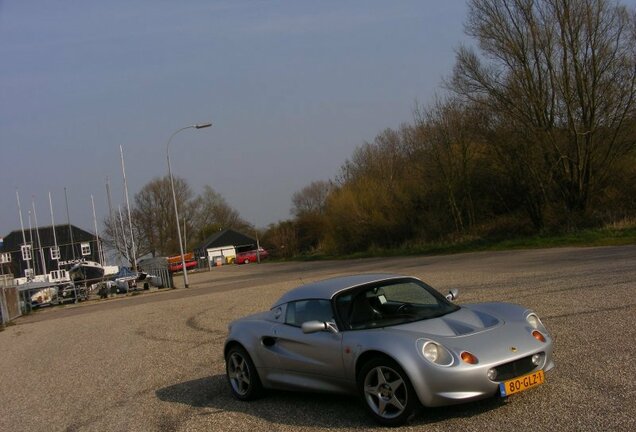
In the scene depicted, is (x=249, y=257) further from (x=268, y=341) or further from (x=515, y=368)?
(x=515, y=368)

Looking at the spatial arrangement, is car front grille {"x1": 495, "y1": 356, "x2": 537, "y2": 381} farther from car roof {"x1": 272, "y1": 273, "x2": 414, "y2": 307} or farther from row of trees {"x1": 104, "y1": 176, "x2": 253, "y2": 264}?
row of trees {"x1": 104, "y1": 176, "x2": 253, "y2": 264}

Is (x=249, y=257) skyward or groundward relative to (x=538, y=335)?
skyward

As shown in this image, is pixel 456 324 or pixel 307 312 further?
pixel 307 312

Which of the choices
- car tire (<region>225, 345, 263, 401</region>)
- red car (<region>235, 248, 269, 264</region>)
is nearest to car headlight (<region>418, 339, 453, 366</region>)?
car tire (<region>225, 345, 263, 401</region>)

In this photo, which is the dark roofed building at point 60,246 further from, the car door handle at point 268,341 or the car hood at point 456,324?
the car hood at point 456,324

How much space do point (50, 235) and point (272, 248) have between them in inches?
1163

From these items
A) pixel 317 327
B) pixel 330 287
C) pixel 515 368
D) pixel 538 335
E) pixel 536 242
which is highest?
pixel 330 287

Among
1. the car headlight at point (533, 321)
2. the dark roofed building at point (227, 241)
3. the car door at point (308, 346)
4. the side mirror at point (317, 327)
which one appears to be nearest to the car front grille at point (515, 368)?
the car headlight at point (533, 321)

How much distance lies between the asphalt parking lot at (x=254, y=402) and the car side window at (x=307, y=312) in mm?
887

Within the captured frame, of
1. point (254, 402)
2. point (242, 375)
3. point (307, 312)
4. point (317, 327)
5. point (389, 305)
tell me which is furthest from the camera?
point (242, 375)

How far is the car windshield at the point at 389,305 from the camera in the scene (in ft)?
21.0

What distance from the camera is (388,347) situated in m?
5.66

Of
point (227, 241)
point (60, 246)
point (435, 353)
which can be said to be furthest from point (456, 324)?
point (227, 241)

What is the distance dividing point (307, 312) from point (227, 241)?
9847 cm
